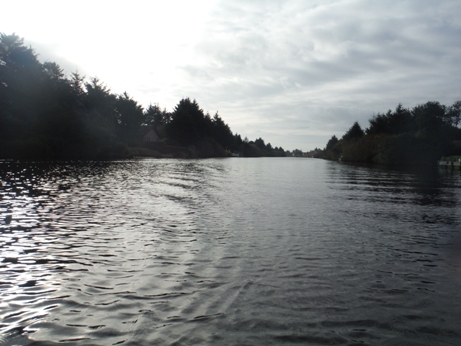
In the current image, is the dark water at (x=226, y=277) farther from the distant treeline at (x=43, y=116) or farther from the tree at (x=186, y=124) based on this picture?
the tree at (x=186, y=124)

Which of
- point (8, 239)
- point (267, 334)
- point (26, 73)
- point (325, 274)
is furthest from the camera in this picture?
point (26, 73)

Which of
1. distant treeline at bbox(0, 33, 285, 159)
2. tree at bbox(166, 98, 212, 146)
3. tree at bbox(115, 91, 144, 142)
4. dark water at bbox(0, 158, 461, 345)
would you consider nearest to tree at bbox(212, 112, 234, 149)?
tree at bbox(166, 98, 212, 146)

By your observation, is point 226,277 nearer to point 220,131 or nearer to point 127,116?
point 127,116

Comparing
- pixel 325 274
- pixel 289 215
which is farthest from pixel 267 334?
pixel 289 215

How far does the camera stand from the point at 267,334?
4.23m

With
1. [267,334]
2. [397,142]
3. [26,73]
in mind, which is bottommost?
[267,334]

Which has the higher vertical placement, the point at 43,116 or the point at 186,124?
the point at 186,124

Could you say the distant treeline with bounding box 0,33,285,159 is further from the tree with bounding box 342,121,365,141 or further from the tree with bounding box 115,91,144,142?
the tree with bounding box 342,121,365,141

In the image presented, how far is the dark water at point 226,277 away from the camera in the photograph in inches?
170

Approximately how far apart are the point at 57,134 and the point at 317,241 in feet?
180

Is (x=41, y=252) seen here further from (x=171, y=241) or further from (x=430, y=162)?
(x=430, y=162)

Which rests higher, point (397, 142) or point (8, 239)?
point (397, 142)

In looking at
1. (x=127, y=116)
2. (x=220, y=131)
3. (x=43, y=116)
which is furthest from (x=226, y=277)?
(x=220, y=131)

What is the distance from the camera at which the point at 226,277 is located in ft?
20.0
